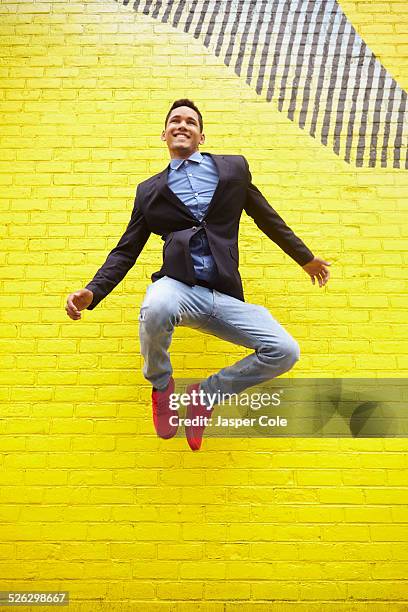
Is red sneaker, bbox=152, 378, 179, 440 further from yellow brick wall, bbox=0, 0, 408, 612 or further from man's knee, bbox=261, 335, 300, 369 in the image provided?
man's knee, bbox=261, 335, 300, 369

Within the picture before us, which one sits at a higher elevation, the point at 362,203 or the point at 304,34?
the point at 304,34

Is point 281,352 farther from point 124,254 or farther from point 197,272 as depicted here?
point 124,254

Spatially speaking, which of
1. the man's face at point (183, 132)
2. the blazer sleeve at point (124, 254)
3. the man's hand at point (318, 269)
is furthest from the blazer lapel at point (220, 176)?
the man's hand at point (318, 269)

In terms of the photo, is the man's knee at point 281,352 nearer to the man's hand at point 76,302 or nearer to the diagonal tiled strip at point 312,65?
the man's hand at point 76,302

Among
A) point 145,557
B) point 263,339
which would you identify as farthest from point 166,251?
point 145,557

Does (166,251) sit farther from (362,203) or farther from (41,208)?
(362,203)

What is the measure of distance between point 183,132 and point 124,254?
55 centimetres

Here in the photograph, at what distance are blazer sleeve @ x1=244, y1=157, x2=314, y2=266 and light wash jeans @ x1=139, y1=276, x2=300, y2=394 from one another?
32cm

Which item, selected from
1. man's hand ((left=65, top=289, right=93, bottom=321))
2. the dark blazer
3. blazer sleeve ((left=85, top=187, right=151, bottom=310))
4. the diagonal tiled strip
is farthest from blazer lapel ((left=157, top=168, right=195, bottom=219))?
the diagonal tiled strip

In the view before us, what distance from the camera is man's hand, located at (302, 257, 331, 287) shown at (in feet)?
8.43

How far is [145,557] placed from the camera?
250cm

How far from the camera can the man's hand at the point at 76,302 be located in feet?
7.54

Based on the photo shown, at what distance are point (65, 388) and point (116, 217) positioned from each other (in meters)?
0.83

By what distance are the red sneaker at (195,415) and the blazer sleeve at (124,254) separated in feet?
1.72
